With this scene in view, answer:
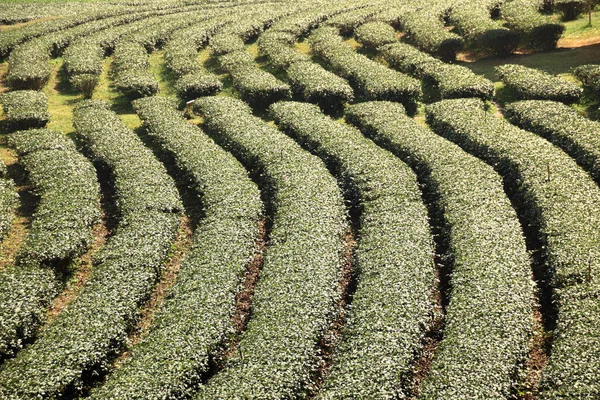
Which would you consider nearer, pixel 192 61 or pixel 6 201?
pixel 6 201

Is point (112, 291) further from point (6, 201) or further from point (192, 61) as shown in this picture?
point (192, 61)

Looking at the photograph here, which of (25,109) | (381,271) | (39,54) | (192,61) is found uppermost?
(39,54)

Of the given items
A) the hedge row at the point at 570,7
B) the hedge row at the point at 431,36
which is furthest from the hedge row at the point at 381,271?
the hedge row at the point at 570,7

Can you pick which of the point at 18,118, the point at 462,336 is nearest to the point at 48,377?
the point at 462,336

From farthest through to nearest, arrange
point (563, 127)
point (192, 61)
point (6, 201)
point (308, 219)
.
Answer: point (192, 61), point (563, 127), point (6, 201), point (308, 219)

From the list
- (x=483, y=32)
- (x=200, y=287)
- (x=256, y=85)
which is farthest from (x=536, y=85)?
(x=200, y=287)

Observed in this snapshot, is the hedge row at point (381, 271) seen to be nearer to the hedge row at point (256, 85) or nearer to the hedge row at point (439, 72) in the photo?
the hedge row at point (256, 85)

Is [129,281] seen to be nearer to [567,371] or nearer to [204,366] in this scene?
[204,366]
